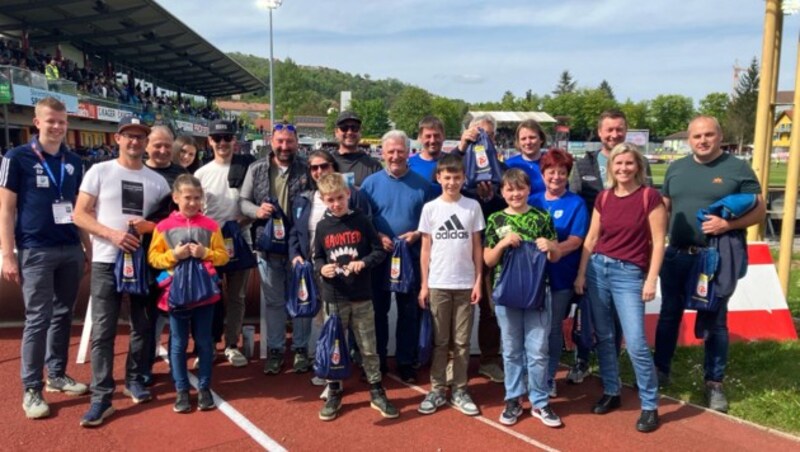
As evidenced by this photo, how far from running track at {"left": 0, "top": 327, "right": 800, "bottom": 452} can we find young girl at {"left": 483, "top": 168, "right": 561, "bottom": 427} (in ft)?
0.53

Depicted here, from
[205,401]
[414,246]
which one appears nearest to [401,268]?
[414,246]

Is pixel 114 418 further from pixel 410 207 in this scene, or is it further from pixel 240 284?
pixel 410 207

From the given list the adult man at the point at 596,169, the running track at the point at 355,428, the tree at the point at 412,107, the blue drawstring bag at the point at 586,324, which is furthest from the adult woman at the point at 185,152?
the tree at the point at 412,107

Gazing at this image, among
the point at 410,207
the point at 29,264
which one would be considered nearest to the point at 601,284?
the point at 410,207

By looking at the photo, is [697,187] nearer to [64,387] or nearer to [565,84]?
[64,387]

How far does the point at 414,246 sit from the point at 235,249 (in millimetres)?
1664

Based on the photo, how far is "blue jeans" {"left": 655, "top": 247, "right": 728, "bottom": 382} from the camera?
14.1ft

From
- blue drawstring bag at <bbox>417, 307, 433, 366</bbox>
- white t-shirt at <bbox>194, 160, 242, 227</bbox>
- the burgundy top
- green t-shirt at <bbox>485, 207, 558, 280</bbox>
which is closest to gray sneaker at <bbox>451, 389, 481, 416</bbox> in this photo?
blue drawstring bag at <bbox>417, 307, 433, 366</bbox>

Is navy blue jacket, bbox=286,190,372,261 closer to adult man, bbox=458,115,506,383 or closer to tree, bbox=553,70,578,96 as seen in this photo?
adult man, bbox=458,115,506,383

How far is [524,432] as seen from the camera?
394 cm

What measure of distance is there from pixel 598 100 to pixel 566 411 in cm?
10428

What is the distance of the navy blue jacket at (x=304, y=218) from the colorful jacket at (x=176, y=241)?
56cm

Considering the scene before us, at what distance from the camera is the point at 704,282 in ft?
13.6

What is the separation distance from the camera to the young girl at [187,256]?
414cm
